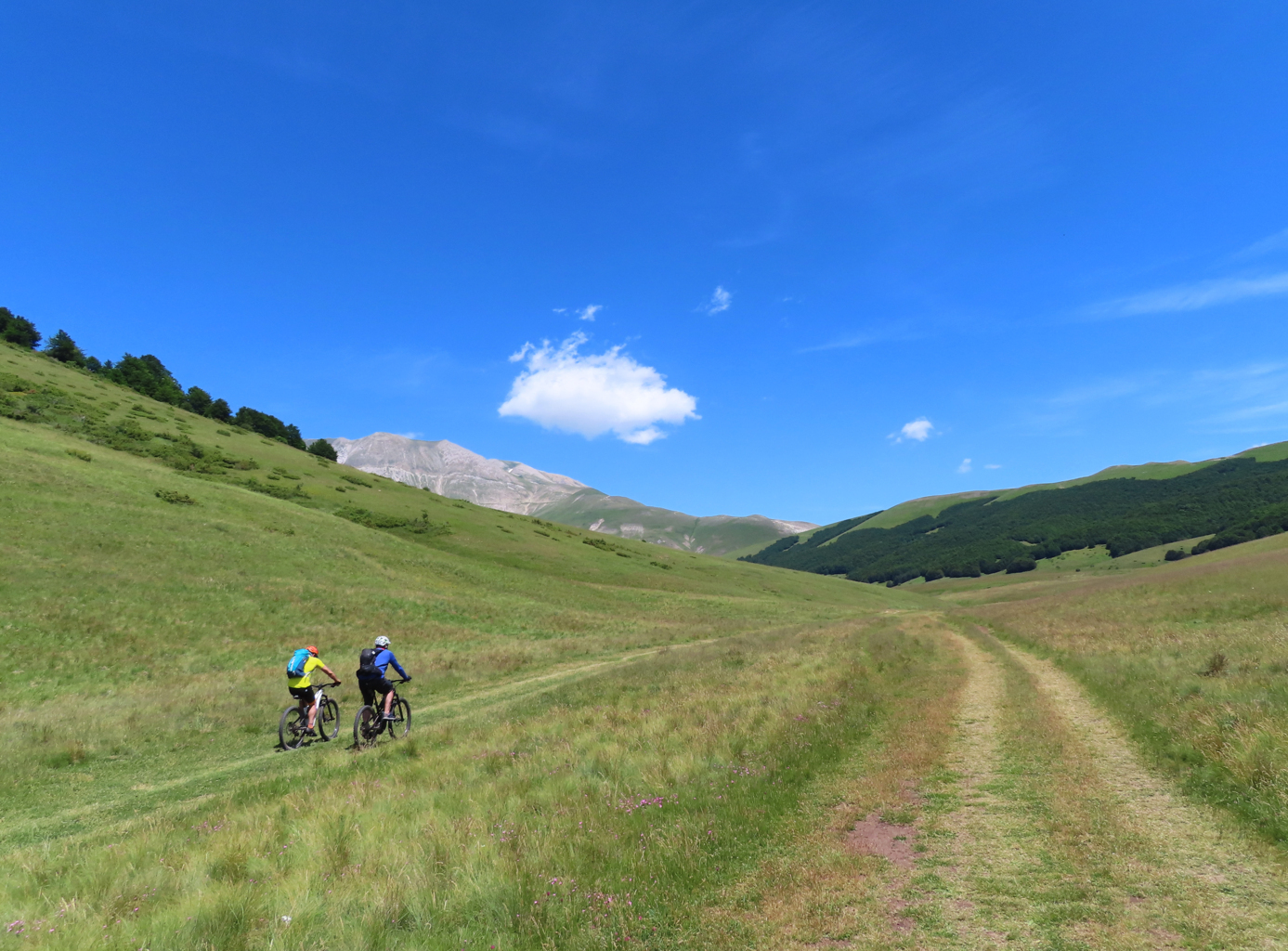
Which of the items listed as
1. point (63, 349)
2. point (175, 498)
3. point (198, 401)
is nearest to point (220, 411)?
point (198, 401)

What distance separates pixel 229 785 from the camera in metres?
12.9

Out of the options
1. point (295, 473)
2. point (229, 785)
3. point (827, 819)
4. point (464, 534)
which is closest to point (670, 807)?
point (827, 819)

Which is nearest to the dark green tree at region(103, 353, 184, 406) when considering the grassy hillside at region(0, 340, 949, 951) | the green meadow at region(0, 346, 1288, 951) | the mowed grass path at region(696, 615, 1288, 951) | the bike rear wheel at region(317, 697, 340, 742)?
the grassy hillside at region(0, 340, 949, 951)

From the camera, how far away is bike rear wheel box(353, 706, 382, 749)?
1627 cm

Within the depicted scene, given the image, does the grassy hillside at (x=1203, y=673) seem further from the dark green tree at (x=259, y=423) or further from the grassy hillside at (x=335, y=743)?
the dark green tree at (x=259, y=423)

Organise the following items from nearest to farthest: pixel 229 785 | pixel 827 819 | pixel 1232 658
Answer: pixel 827 819, pixel 229 785, pixel 1232 658

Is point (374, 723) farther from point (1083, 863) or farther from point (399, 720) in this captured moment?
point (1083, 863)

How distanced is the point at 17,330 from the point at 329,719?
6221 inches

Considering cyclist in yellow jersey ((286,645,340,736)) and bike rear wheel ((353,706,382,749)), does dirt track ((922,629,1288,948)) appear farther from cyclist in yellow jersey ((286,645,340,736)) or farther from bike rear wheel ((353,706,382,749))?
cyclist in yellow jersey ((286,645,340,736))

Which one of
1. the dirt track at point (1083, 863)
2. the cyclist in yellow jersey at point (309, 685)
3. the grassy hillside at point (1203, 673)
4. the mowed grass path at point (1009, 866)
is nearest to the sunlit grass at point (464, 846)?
the mowed grass path at point (1009, 866)

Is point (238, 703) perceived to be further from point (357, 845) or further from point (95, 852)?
point (357, 845)

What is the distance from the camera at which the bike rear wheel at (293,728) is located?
16.7 meters

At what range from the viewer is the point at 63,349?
394 ft

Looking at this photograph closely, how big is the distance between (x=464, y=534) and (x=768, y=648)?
62.8 metres
